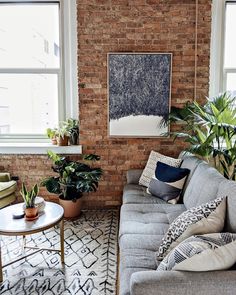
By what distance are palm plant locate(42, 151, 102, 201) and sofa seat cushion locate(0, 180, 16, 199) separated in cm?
44

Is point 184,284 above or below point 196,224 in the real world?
below

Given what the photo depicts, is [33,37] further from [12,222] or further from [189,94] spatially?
[12,222]

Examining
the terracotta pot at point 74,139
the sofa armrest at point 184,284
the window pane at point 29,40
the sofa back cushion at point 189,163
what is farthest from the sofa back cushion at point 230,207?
the window pane at point 29,40

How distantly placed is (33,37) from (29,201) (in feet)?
7.97

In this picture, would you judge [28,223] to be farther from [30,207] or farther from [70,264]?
[70,264]

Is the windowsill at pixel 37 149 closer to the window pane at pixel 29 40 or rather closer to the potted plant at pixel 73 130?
the potted plant at pixel 73 130

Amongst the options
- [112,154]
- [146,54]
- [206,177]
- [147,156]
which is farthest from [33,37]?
[206,177]

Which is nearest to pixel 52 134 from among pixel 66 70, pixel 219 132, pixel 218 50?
pixel 66 70

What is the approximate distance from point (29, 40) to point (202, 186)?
9.60ft

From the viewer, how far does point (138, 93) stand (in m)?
Result: 3.64

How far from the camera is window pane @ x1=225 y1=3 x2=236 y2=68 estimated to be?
376 centimetres

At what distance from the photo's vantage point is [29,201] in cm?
242

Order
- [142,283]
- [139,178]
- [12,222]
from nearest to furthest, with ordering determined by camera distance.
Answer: [142,283] → [12,222] → [139,178]

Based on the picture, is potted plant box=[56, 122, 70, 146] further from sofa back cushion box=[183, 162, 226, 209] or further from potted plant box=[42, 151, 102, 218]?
sofa back cushion box=[183, 162, 226, 209]
